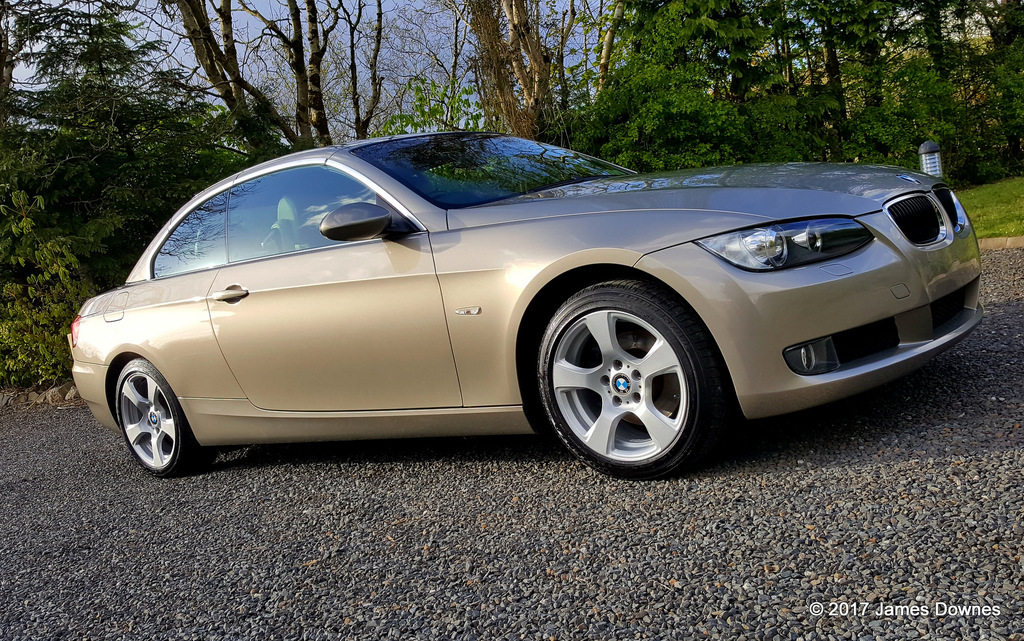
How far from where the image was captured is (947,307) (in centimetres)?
324

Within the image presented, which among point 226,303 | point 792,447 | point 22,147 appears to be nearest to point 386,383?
point 226,303

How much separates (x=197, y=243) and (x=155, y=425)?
1.06 metres

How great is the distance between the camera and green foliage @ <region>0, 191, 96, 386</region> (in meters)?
7.66

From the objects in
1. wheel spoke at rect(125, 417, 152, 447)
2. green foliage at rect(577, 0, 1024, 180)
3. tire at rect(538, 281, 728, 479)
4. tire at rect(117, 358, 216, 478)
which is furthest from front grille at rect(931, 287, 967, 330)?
green foliage at rect(577, 0, 1024, 180)

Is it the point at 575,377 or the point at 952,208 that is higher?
the point at 952,208

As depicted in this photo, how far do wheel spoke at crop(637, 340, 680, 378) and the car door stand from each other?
812 millimetres

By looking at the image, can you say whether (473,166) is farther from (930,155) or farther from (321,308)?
(930,155)

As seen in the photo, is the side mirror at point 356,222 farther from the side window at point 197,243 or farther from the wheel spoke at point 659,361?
the wheel spoke at point 659,361

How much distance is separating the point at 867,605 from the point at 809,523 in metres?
0.51

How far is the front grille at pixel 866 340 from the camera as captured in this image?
9.57 ft

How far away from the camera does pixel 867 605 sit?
2.09 metres

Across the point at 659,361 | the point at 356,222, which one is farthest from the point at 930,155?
the point at 356,222

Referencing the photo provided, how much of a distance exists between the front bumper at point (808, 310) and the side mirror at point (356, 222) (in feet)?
3.60

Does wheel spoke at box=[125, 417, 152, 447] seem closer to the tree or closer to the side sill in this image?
the side sill
